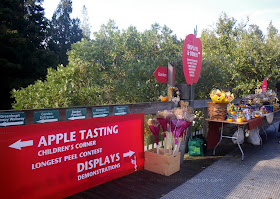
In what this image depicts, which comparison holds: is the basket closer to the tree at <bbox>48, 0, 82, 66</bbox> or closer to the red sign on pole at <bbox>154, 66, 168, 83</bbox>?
the red sign on pole at <bbox>154, 66, 168, 83</bbox>

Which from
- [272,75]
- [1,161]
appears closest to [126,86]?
[1,161]

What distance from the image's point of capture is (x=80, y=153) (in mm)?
3236

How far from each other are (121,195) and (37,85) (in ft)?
20.5

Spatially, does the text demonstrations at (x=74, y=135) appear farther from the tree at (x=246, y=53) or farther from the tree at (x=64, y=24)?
the tree at (x=64, y=24)

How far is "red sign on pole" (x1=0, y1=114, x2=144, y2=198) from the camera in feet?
8.45

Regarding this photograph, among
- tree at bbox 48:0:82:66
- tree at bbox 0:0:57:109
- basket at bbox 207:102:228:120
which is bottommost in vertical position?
basket at bbox 207:102:228:120

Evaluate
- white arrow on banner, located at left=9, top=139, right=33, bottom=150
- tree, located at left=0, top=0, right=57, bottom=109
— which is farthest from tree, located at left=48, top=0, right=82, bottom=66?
white arrow on banner, located at left=9, top=139, right=33, bottom=150

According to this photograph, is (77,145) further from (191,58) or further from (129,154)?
(191,58)

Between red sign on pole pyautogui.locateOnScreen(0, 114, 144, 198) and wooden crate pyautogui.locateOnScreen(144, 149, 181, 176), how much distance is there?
207 mm

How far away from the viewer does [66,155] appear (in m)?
3.08

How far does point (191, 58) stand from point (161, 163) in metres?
2.40

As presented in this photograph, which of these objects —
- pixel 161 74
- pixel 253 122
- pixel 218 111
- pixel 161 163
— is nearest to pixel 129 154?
pixel 161 163

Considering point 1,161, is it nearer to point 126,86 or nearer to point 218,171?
point 218,171

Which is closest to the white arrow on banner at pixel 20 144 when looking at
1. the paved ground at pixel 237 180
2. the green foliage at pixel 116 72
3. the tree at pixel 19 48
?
the paved ground at pixel 237 180
